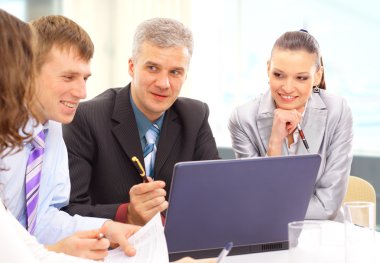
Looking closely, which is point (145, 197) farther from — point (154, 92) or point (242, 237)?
point (154, 92)

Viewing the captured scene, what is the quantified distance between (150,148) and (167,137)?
0.08m

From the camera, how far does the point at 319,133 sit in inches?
105

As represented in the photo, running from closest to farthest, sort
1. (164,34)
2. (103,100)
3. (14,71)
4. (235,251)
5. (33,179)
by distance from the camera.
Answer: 1. (14,71)
2. (235,251)
3. (33,179)
4. (164,34)
5. (103,100)

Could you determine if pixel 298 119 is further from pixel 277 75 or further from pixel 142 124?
pixel 142 124

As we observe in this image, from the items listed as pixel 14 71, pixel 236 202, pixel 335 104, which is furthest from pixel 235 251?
pixel 335 104

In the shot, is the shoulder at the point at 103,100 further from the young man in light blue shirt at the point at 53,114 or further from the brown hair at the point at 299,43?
the brown hair at the point at 299,43

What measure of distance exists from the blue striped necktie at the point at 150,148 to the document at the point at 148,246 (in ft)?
2.43

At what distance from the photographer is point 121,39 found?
551cm

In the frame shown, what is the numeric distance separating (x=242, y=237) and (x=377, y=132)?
3.05 metres

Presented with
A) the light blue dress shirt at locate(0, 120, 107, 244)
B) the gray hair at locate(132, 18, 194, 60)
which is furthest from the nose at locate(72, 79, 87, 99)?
the gray hair at locate(132, 18, 194, 60)

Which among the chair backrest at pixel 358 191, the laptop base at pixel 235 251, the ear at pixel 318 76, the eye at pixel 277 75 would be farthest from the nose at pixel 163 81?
the chair backrest at pixel 358 191

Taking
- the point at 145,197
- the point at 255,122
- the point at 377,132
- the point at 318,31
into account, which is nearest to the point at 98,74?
the point at 318,31

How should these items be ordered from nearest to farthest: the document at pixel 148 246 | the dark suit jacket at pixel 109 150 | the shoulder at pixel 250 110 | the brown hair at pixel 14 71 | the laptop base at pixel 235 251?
the brown hair at pixel 14 71
the document at pixel 148 246
the laptop base at pixel 235 251
the dark suit jacket at pixel 109 150
the shoulder at pixel 250 110

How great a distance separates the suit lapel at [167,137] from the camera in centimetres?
250
